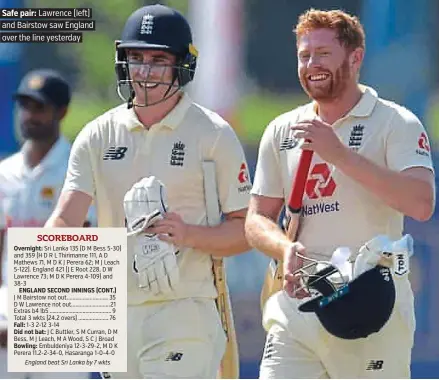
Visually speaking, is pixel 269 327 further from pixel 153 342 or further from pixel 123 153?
pixel 123 153

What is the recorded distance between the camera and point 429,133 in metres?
4.35

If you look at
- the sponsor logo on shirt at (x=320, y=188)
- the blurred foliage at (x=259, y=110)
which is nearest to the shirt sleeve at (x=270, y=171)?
the sponsor logo on shirt at (x=320, y=188)

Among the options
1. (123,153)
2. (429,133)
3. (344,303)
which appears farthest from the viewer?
(429,133)

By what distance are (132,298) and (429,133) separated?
49.3 inches

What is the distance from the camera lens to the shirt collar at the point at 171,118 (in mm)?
3791

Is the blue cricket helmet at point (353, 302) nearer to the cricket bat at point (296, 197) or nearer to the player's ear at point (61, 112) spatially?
the cricket bat at point (296, 197)

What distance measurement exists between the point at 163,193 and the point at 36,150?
99 centimetres

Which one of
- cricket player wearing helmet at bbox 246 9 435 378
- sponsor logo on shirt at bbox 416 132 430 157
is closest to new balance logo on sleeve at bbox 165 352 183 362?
cricket player wearing helmet at bbox 246 9 435 378

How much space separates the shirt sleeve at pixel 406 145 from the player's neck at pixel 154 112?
2.34 ft

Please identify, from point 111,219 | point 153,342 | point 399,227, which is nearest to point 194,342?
point 153,342

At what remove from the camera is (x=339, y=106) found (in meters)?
3.50

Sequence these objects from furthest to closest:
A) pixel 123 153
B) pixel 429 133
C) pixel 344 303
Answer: pixel 429 133 → pixel 123 153 → pixel 344 303

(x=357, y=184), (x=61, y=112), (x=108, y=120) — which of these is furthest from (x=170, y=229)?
(x=61, y=112)

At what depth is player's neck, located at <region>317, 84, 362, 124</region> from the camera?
3.50 m
